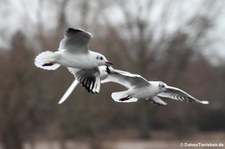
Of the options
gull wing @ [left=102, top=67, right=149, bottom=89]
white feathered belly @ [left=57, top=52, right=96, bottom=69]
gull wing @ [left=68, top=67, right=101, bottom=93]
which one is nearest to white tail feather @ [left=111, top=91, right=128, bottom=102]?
gull wing @ [left=102, top=67, right=149, bottom=89]

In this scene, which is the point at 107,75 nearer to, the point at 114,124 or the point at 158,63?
the point at 114,124

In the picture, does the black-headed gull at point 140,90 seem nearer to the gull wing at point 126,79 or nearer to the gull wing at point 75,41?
the gull wing at point 126,79

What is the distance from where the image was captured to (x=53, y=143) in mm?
19375

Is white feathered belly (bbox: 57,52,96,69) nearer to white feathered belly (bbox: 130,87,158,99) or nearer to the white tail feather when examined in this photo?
the white tail feather

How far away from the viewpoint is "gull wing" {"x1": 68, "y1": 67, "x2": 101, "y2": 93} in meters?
8.39

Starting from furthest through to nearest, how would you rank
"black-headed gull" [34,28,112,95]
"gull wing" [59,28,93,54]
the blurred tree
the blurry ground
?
the blurry ground → the blurred tree → "black-headed gull" [34,28,112,95] → "gull wing" [59,28,93,54]

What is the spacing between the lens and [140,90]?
945 cm

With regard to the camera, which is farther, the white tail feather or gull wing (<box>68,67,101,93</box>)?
the white tail feather

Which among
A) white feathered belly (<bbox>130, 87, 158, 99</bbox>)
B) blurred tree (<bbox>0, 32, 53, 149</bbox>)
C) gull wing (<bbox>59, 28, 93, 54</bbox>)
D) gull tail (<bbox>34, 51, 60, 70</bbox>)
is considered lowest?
gull tail (<bbox>34, 51, 60, 70</bbox>)

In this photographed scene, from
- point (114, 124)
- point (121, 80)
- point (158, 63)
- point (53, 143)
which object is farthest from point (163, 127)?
point (121, 80)

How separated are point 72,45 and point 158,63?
19.5m

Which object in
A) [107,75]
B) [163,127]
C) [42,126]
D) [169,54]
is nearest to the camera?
[107,75]

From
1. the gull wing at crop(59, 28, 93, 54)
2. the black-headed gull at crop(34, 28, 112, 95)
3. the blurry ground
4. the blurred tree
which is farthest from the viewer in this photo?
the blurry ground

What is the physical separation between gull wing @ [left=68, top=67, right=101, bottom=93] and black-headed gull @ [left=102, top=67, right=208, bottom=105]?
19.2 inches
